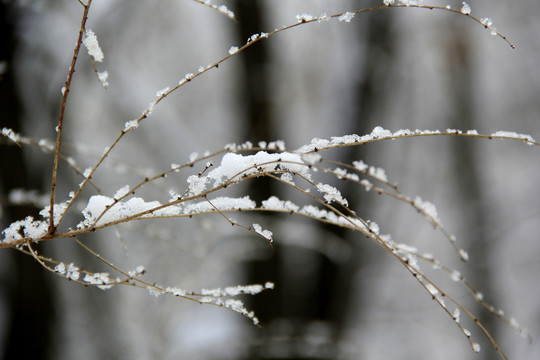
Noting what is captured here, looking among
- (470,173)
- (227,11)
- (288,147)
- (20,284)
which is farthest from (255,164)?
(470,173)

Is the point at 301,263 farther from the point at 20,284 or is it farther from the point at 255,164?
the point at 255,164

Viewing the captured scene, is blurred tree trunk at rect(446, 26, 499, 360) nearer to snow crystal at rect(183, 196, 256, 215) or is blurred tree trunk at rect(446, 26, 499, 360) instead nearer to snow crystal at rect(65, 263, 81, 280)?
snow crystal at rect(183, 196, 256, 215)

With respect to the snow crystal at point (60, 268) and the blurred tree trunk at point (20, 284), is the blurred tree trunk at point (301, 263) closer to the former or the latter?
the blurred tree trunk at point (20, 284)

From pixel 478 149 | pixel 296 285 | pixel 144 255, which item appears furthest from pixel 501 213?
pixel 144 255

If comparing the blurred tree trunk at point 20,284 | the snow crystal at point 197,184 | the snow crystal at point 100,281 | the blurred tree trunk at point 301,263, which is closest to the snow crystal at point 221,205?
the snow crystal at point 197,184

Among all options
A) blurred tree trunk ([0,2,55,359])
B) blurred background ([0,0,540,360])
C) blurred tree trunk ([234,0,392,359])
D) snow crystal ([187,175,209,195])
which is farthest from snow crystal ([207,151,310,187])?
blurred tree trunk ([0,2,55,359])
